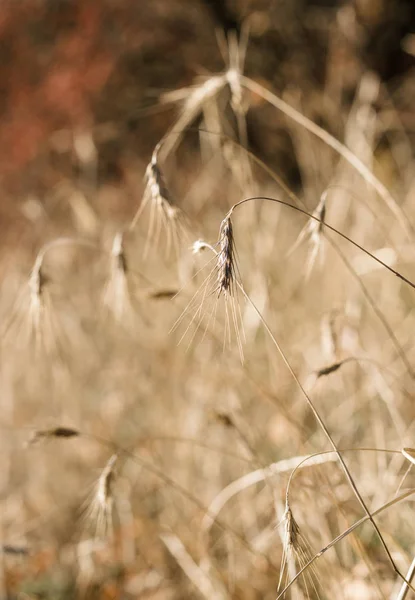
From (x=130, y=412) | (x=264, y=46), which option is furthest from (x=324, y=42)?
(x=130, y=412)

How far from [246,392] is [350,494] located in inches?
23.8

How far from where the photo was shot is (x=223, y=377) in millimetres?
→ 1744

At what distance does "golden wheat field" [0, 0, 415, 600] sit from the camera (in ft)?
3.86

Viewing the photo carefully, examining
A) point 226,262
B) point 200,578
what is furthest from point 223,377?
point 226,262

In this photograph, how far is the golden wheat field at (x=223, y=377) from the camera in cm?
118

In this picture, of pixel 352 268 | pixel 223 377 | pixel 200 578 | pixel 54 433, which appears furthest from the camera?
pixel 223 377

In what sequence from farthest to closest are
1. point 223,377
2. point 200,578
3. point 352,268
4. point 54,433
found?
point 223,377, point 200,578, point 352,268, point 54,433

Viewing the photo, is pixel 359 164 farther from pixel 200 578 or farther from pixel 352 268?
pixel 200 578

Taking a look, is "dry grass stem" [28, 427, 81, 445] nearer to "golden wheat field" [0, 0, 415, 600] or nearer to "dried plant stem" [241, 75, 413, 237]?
"golden wheat field" [0, 0, 415, 600]

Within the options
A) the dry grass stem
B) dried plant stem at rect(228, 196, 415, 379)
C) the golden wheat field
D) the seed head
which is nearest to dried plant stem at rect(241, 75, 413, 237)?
the golden wheat field

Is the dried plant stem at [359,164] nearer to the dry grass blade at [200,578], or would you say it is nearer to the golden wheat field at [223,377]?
the golden wheat field at [223,377]

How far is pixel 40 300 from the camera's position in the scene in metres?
1.15

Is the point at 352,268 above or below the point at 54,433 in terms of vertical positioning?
above

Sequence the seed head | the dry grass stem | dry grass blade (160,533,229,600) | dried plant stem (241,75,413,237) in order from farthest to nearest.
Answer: dry grass blade (160,533,229,600) → dried plant stem (241,75,413,237) → the dry grass stem → the seed head
